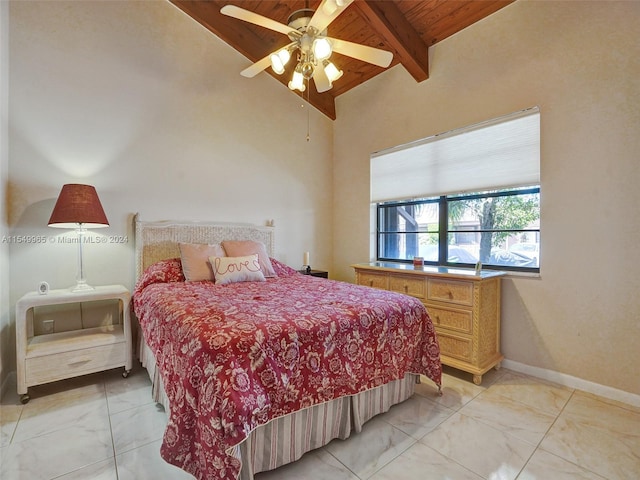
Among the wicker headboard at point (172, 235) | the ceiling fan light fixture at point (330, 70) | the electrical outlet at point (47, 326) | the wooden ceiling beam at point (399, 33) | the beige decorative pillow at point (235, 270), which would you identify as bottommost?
the electrical outlet at point (47, 326)

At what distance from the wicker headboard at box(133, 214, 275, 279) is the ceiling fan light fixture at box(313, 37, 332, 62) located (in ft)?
6.68

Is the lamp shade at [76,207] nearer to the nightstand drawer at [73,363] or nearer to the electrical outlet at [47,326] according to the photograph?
the electrical outlet at [47,326]

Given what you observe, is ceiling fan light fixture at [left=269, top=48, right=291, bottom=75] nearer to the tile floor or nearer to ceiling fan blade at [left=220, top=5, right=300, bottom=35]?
ceiling fan blade at [left=220, top=5, right=300, bottom=35]

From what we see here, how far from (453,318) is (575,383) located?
955 millimetres

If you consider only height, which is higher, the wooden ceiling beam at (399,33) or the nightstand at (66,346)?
the wooden ceiling beam at (399,33)

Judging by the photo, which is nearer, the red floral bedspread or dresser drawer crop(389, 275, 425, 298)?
the red floral bedspread

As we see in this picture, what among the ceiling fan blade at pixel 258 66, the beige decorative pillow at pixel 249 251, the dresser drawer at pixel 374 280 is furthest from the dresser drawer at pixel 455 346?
the ceiling fan blade at pixel 258 66

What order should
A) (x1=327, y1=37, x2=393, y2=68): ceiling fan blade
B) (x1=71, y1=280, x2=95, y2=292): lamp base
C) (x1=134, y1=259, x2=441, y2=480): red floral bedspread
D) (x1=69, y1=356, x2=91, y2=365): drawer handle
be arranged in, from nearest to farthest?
(x1=134, y1=259, x2=441, y2=480): red floral bedspread < (x1=327, y1=37, x2=393, y2=68): ceiling fan blade < (x1=69, y1=356, x2=91, y2=365): drawer handle < (x1=71, y1=280, x2=95, y2=292): lamp base

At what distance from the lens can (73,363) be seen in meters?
2.19

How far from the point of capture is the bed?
47.7 inches

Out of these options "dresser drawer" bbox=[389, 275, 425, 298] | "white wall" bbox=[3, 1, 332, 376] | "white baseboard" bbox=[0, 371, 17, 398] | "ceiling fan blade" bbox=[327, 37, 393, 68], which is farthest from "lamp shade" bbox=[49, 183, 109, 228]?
"dresser drawer" bbox=[389, 275, 425, 298]

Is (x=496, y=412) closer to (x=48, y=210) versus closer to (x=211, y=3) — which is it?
(x=48, y=210)

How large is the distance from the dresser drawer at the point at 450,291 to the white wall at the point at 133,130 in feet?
6.24

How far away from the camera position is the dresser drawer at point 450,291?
7.97 ft
